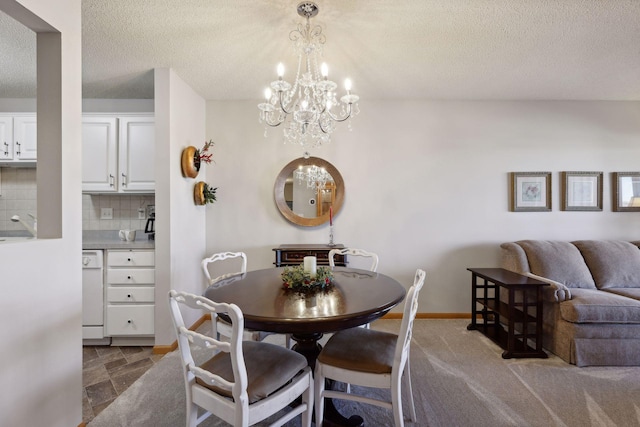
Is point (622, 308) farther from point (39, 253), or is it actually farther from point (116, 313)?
point (116, 313)

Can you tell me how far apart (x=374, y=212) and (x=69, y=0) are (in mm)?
2955

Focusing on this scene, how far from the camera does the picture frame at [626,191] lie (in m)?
3.41

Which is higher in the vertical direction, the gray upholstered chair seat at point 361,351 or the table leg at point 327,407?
the gray upholstered chair seat at point 361,351

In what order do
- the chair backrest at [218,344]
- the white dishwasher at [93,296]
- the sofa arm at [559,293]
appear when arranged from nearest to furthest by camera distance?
1. the chair backrest at [218,344]
2. the sofa arm at [559,293]
3. the white dishwasher at [93,296]

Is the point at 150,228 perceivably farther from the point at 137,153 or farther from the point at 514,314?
the point at 514,314

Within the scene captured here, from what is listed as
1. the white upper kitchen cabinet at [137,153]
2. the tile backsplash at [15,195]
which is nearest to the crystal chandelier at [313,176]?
the white upper kitchen cabinet at [137,153]

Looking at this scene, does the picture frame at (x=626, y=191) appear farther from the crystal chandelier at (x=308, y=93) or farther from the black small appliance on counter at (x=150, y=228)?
the black small appliance on counter at (x=150, y=228)

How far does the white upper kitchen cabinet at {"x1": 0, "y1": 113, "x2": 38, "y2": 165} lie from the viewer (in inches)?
117

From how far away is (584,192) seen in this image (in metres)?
3.43

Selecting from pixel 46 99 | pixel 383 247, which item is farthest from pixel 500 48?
pixel 46 99

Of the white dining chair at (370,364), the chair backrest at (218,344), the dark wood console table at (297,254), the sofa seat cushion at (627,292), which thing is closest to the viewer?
the chair backrest at (218,344)

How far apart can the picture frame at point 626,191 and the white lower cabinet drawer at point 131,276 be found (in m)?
5.03

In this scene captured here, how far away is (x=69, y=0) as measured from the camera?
5.20ft

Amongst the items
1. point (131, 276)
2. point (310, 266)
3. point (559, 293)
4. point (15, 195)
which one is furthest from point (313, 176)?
point (15, 195)
